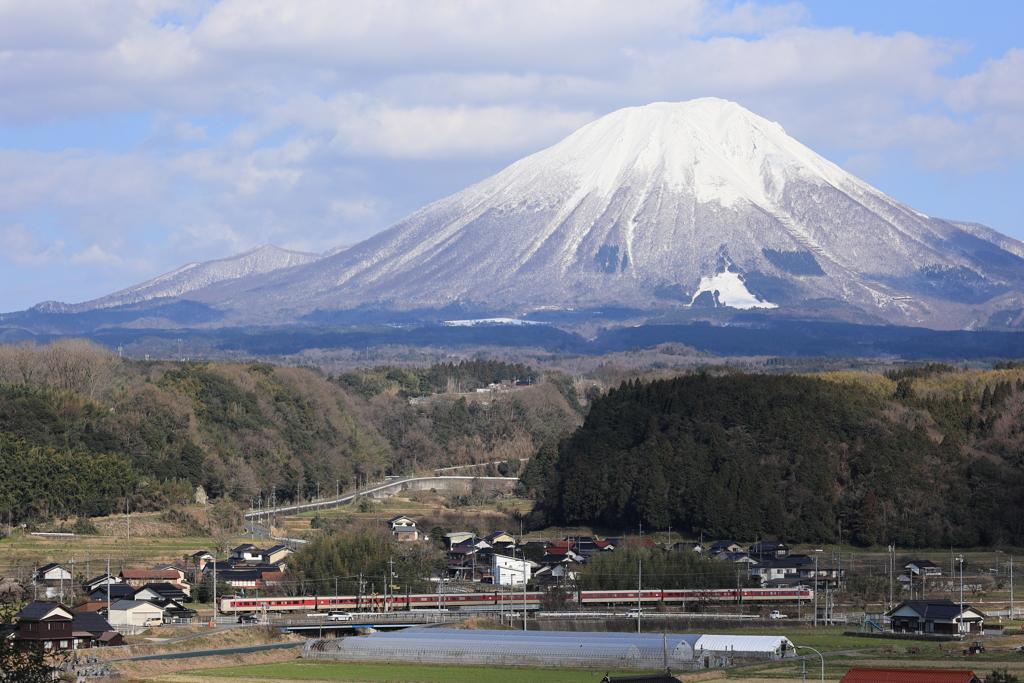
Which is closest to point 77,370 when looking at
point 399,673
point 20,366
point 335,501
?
point 20,366

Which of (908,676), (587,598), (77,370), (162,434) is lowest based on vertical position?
(587,598)

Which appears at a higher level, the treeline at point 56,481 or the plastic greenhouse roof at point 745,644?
the treeline at point 56,481

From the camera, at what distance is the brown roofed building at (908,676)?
37.5m

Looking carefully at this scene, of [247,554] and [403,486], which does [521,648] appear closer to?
[247,554]

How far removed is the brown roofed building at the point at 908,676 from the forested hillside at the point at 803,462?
1865 inches

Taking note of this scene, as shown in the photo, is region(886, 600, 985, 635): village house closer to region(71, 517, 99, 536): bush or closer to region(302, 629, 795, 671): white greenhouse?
region(302, 629, 795, 671): white greenhouse

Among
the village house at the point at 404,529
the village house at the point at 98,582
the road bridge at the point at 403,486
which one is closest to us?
the village house at the point at 98,582

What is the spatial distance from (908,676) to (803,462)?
53672 millimetres

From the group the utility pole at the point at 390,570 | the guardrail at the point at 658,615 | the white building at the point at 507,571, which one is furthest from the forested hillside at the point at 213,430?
the guardrail at the point at 658,615

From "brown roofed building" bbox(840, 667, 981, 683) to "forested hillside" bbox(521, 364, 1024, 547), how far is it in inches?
1865

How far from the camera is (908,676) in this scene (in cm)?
3831

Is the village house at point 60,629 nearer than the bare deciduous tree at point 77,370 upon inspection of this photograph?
Yes

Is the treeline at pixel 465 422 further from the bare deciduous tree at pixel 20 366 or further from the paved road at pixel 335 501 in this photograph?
the bare deciduous tree at pixel 20 366

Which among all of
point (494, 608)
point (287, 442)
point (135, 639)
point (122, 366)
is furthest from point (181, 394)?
point (135, 639)
